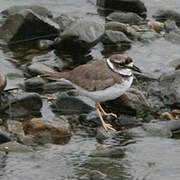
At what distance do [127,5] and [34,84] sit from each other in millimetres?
5852

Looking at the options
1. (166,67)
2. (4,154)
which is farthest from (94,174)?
(166,67)

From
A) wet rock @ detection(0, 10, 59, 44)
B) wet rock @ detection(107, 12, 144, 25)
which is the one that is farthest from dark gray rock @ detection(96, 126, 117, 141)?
wet rock @ detection(107, 12, 144, 25)

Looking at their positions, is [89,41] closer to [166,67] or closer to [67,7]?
[166,67]

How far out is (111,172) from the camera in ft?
24.2

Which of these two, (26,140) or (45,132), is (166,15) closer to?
(45,132)

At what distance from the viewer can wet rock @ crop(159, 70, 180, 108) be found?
9.80 metres

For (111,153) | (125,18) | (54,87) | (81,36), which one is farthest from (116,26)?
(111,153)

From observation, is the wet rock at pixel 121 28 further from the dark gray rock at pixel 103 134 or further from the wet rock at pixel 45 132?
the wet rock at pixel 45 132

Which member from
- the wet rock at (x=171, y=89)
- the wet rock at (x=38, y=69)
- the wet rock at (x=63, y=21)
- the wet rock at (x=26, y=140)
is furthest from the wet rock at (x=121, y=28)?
the wet rock at (x=26, y=140)

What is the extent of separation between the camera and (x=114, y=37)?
13.2m

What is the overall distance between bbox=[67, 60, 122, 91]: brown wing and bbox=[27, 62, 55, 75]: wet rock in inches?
59.4

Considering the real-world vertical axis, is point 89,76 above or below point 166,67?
above

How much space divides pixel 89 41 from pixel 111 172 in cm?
527

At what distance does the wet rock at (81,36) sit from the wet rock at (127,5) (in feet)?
10.9
